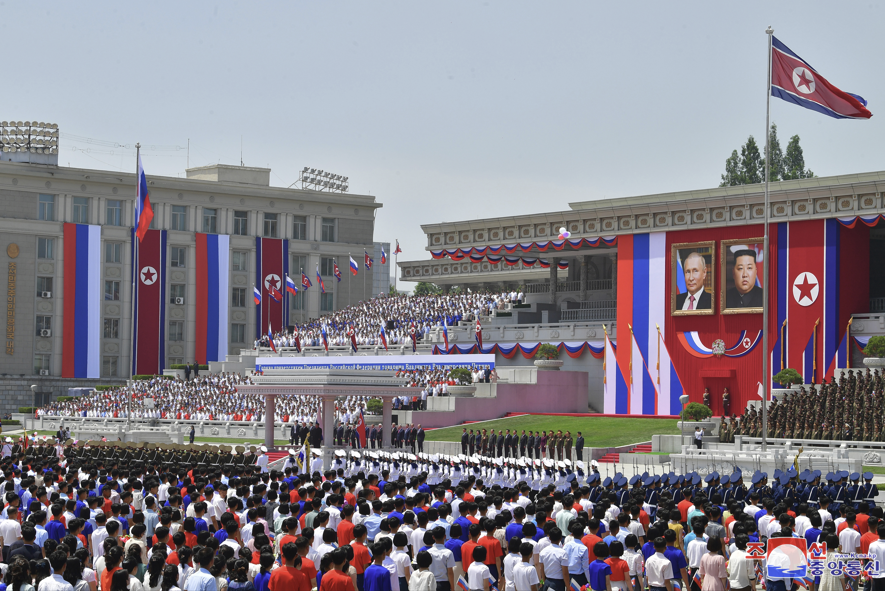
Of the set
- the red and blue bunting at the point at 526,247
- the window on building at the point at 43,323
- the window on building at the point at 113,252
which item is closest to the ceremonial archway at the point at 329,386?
the red and blue bunting at the point at 526,247

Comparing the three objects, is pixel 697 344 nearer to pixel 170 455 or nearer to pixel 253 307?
Result: pixel 170 455

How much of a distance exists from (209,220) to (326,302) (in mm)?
11450

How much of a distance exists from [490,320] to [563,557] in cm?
5220

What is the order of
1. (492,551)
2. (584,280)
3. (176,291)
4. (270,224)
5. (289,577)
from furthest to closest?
(270,224)
(176,291)
(584,280)
(492,551)
(289,577)

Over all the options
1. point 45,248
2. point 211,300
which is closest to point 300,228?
point 211,300

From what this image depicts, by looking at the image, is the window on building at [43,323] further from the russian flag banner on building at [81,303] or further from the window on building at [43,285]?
the window on building at [43,285]

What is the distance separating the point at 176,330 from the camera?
84062 millimetres

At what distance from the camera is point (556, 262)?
67.8 metres

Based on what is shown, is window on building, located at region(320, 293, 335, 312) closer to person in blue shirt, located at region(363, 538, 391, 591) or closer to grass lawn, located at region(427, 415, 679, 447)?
grass lawn, located at region(427, 415, 679, 447)

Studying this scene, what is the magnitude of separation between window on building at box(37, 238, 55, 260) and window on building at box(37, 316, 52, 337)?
431 centimetres

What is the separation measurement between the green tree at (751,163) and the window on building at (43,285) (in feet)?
184

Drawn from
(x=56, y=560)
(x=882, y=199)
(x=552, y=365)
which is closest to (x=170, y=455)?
(x=56, y=560)

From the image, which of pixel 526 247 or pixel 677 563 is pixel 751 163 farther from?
pixel 677 563

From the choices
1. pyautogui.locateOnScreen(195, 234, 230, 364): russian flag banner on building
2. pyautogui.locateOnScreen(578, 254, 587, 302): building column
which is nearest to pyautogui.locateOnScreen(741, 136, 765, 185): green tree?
pyautogui.locateOnScreen(578, 254, 587, 302): building column
